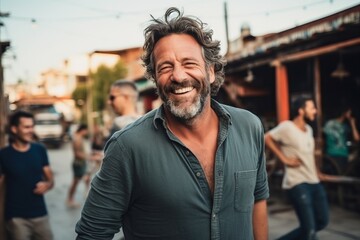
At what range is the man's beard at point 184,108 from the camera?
1.70 metres

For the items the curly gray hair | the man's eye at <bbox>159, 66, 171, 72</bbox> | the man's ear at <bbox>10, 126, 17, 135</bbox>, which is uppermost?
the curly gray hair

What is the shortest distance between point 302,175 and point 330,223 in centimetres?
232

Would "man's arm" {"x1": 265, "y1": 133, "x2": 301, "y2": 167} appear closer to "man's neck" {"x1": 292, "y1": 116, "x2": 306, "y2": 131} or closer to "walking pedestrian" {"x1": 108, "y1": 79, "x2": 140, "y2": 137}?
"man's neck" {"x1": 292, "y1": 116, "x2": 306, "y2": 131}

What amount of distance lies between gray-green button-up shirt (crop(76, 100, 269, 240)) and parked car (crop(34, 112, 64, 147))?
24.8 meters

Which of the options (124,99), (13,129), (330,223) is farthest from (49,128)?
(124,99)

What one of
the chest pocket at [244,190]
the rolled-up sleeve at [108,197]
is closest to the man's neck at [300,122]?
the chest pocket at [244,190]

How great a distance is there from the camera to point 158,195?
152 cm

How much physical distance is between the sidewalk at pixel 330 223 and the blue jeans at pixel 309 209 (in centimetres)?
145

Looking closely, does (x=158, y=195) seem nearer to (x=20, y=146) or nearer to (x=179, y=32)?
(x=179, y=32)

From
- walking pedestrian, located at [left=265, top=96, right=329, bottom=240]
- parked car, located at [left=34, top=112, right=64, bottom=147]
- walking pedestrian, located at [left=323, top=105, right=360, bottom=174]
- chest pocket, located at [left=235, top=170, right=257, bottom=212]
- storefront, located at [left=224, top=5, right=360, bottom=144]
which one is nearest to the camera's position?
chest pocket, located at [left=235, top=170, right=257, bottom=212]

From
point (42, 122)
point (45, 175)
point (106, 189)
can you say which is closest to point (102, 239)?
point (106, 189)

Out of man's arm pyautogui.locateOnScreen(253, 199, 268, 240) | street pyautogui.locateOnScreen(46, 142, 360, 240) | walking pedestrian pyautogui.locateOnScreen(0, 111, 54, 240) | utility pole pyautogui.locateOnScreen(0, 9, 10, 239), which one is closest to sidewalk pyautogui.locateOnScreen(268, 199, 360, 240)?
street pyautogui.locateOnScreen(46, 142, 360, 240)

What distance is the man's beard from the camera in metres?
1.70

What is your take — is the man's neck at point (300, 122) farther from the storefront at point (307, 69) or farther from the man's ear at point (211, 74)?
the man's ear at point (211, 74)
